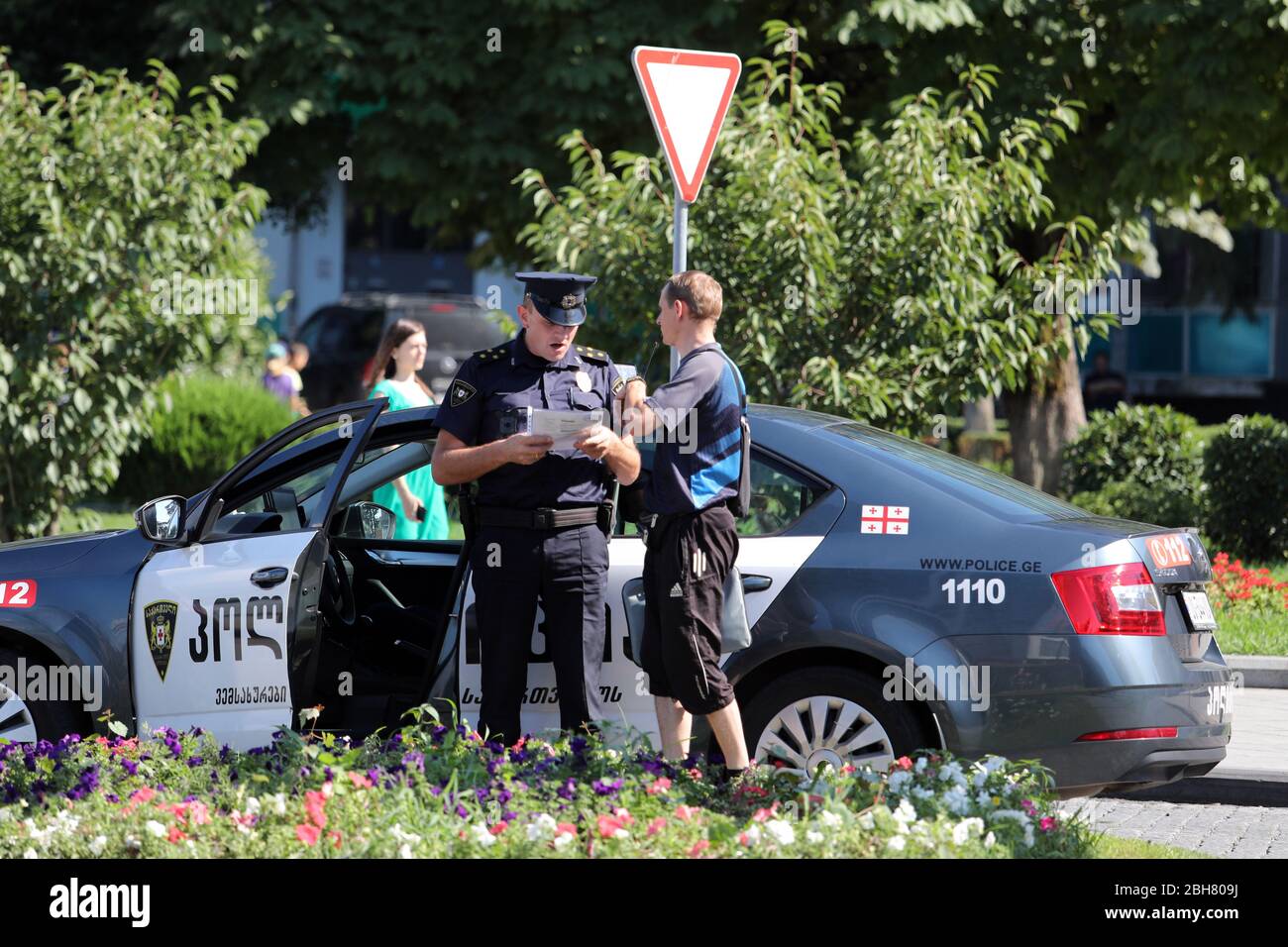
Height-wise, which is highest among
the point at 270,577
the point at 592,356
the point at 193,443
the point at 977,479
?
the point at 193,443

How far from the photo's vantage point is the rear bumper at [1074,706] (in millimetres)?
5148

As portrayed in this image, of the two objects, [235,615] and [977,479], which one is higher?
[977,479]

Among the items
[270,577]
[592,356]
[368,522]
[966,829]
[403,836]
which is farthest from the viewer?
[368,522]

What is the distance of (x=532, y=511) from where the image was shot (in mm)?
5297

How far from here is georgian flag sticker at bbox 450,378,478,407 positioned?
5391 mm

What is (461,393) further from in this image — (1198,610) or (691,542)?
(1198,610)

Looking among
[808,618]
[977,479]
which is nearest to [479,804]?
[808,618]

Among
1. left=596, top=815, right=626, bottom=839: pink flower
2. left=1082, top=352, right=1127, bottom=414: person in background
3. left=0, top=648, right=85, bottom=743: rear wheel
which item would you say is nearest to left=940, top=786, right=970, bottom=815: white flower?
left=596, top=815, right=626, bottom=839: pink flower

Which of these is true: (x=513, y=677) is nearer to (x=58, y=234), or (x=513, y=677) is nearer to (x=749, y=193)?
(x=749, y=193)

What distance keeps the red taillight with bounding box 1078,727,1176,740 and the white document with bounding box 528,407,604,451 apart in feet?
5.81

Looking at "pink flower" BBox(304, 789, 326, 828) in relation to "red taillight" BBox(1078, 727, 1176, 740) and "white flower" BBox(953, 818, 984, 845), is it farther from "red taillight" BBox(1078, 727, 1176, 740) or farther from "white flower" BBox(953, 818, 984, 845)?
"red taillight" BBox(1078, 727, 1176, 740)

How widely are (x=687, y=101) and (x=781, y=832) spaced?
12.6 feet

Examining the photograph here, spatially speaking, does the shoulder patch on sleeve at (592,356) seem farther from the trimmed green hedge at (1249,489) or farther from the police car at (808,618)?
the trimmed green hedge at (1249,489)
